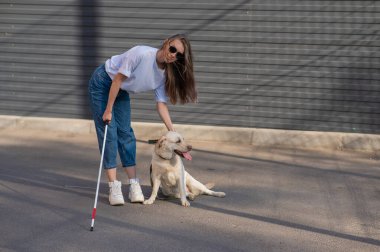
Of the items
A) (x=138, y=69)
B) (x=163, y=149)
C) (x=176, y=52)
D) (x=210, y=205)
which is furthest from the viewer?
(x=210, y=205)

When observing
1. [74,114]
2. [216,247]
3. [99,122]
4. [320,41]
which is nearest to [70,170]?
[99,122]

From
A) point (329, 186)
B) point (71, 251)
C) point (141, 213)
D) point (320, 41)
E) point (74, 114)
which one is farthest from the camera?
point (74, 114)

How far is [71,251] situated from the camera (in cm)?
577

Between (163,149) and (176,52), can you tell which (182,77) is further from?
(163,149)

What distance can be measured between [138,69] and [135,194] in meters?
1.27

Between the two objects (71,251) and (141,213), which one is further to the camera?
(141,213)

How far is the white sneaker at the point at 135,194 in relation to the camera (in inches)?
285

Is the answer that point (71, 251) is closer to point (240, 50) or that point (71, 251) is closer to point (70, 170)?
point (70, 170)

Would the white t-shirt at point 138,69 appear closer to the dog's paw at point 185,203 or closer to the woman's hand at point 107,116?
the woman's hand at point 107,116

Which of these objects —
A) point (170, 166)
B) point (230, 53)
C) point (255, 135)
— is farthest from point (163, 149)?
point (230, 53)

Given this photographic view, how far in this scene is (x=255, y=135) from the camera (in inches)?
415

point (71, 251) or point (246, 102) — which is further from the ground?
point (246, 102)

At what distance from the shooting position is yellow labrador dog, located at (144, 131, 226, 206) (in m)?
7.07

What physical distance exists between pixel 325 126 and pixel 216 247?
16.3 ft
